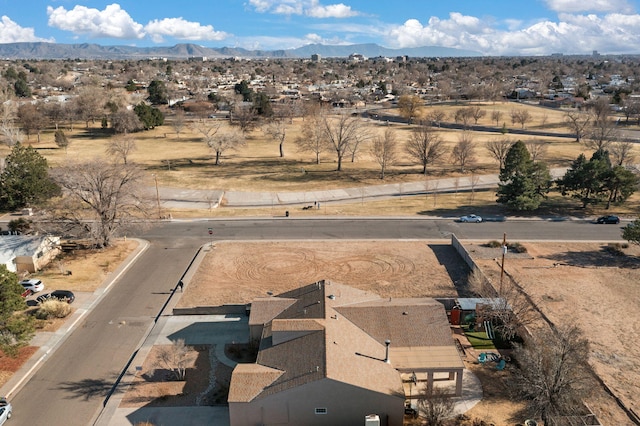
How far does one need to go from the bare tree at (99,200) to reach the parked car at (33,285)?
28.1 ft

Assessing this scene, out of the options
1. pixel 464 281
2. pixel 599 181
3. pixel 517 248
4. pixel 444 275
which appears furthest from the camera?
pixel 599 181

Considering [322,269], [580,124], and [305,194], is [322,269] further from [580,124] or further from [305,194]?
[580,124]

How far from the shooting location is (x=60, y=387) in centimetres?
2878

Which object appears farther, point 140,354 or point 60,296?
point 60,296

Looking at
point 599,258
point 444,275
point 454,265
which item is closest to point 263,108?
point 454,265

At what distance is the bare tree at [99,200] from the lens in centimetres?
4734

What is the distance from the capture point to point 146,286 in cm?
4194

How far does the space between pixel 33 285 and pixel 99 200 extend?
443 inches

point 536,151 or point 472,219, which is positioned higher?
point 536,151

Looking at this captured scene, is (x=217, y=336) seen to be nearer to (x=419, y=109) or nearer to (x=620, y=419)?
(x=620, y=419)

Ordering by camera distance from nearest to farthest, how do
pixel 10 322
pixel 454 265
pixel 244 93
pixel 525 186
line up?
pixel 10 322 < pixel 454 265 < pixel 525 186 < pixel 244 93

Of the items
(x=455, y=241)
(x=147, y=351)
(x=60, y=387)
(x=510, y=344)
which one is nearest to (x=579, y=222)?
(x=455, y=241)

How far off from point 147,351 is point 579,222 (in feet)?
166

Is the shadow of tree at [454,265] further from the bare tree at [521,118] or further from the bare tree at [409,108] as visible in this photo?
the bare tree at [409,108]
